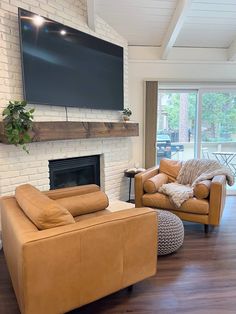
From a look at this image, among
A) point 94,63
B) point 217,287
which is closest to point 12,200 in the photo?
point 217,287

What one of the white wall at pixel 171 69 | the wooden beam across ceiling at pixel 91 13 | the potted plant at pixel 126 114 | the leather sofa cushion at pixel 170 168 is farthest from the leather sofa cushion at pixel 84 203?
the wooden beam across ceiling at pixel 91 13

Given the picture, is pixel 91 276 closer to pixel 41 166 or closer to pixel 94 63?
pixel 41 166

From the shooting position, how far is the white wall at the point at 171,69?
4.24m

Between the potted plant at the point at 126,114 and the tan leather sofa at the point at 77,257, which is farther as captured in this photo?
the potted plant at the point at 126,114

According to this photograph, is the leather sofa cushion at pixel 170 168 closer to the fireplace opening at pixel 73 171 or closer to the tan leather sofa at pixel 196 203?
the tan leather sofa at pixel 196 203

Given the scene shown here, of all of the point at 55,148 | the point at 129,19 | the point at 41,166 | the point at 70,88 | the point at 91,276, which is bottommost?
the point at 91,276

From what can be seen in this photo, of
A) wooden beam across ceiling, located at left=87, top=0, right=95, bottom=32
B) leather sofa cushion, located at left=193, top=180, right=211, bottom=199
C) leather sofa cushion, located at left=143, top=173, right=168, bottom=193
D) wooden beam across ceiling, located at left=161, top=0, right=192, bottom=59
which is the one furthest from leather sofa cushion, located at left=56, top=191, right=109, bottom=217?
wooden beam across ceiling, located at left=161, top=0, right=192, bottom=59

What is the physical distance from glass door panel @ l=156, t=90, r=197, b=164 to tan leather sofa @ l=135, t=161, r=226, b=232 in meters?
1.40

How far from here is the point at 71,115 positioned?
330cm

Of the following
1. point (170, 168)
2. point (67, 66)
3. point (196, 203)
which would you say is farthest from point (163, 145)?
point (67, 66)

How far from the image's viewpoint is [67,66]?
3.14 m

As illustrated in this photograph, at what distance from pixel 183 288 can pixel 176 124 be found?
9.94 ft

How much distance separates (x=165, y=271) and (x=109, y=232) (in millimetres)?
947

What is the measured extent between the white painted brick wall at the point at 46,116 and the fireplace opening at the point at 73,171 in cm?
10
